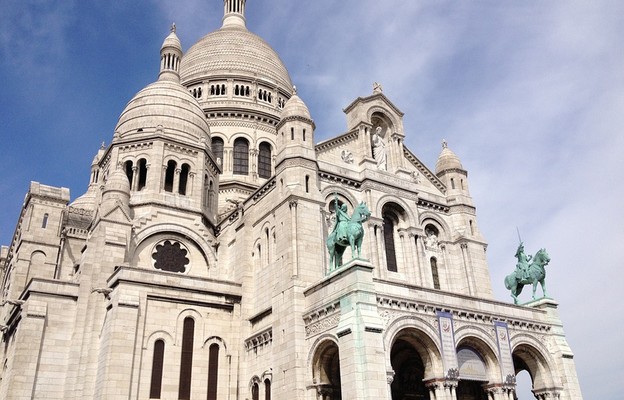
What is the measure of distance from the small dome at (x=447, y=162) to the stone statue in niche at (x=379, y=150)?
481 cm

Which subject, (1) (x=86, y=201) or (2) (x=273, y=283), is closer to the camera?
(2) (x=273, y=283)

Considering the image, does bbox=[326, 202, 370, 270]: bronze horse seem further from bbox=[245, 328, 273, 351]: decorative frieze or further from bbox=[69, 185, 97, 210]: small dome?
bbox=[69, 185, 97, 210]: small dome

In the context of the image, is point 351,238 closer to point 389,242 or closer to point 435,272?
point 389,242

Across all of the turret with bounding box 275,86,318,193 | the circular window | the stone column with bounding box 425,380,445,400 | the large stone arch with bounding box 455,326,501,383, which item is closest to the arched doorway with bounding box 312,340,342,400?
the stone column with bounding box 425,380,445,400

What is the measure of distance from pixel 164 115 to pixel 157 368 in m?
A: 19.1

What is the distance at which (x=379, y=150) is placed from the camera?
36.8 meters

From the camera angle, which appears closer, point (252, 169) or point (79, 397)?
point (79, 397)

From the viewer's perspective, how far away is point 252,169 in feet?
167

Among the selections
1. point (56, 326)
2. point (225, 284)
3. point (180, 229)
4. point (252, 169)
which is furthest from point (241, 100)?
point (56, 326)

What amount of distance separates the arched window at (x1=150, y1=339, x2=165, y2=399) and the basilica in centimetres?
11

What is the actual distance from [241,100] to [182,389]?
3224 centimetres

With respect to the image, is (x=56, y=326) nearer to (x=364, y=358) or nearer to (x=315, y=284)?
(x=315, y=284)

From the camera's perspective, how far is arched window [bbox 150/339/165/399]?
28328 millimetres

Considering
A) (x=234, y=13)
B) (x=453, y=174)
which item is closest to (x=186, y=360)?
(x=453, y=174)
